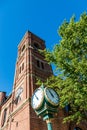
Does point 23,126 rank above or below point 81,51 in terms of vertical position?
below

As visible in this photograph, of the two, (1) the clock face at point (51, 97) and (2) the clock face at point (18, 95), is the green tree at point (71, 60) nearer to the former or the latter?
(1) the clock face at point (51, 97)

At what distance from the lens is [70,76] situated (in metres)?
12.7

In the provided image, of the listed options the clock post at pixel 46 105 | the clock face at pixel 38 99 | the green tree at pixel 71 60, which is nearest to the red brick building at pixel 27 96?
the green tree at pixel 71 60

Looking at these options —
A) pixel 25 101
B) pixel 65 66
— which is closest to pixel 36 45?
pixel 25 101

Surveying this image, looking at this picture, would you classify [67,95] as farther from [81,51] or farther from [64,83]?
[81,51]

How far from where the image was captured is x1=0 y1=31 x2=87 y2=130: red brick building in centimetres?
1726

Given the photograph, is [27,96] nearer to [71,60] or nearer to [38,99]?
[71,60]

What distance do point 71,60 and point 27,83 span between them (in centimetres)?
879

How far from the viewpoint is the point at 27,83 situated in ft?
67.3

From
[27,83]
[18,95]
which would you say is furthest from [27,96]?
[18,95]

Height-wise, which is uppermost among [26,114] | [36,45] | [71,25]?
[36,45]

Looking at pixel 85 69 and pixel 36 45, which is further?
pixel 36 45

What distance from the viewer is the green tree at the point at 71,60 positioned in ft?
40.0

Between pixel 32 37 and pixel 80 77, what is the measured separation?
18432 mm
